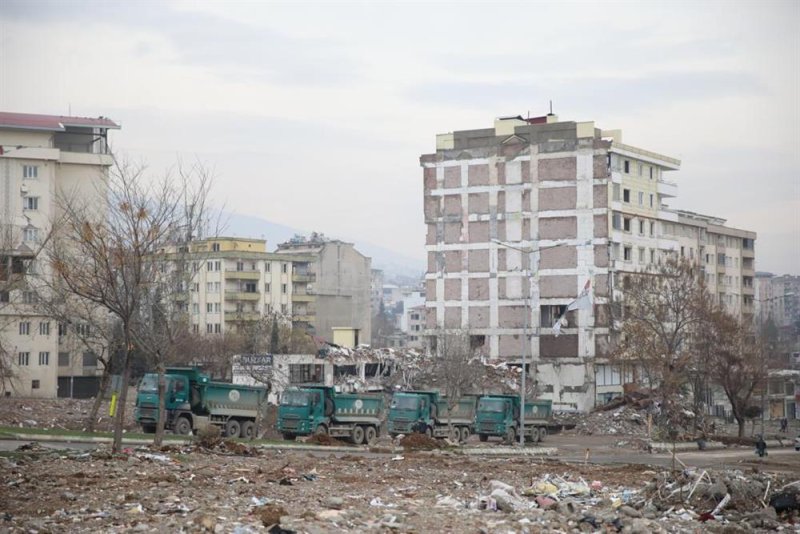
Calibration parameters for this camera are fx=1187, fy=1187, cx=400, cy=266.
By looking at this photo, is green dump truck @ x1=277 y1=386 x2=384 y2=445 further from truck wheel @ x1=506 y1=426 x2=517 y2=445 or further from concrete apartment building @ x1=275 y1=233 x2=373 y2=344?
concrete apartment building @ x1=275 y1=233 x2=373 y2=344

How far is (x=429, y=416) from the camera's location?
55812 millimetres

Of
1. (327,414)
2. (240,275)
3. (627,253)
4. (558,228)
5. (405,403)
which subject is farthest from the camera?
(240,275)

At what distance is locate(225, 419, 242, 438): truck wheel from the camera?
48.4 metres

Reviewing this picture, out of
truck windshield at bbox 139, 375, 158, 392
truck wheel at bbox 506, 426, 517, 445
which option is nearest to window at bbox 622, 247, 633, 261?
truck wheel at bbox 506, 426, 517, 445

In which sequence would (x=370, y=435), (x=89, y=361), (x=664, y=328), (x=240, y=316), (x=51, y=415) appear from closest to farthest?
(x=370, y=435) → (x=51, y=415) → (x=664, y=328) → (x=89, y=361) → (x=240, y=316)

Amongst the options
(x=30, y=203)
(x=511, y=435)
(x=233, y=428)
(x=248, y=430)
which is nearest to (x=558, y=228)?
(x=511, y=435)

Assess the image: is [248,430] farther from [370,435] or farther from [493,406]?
[493,406]

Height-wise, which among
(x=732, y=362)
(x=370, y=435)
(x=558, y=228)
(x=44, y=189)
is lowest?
(x=370, y=435)

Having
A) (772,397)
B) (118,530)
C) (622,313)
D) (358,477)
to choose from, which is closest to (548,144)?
(622,313)

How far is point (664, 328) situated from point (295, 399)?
1100 inches

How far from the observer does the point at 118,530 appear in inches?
734

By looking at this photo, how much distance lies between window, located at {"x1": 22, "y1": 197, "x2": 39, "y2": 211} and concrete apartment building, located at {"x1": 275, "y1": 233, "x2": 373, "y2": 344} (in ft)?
143

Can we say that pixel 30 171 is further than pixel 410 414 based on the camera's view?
Yes

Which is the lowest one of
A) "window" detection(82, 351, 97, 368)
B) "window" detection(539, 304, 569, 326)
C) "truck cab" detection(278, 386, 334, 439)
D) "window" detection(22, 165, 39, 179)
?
"truck cab" detection(278, 386, 334, 439)
